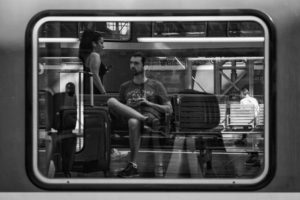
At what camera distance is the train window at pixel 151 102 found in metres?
4.14

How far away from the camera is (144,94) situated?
425cm

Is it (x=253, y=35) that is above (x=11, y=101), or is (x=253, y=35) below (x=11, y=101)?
above

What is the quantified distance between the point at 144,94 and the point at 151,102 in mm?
66

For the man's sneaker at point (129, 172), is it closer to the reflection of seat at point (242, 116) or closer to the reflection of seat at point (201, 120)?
the reflection of seat at point (201, 120)

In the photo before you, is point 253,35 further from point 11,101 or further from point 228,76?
point 11,101

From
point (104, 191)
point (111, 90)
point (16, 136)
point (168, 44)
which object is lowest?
point (104, 191)

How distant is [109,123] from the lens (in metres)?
4.24

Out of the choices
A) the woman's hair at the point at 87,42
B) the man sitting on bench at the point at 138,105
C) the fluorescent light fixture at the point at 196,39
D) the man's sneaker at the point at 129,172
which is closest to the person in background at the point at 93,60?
the woman's hair at the point at 87,42

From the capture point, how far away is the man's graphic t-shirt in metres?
4.22

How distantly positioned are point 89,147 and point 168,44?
2.61 feet

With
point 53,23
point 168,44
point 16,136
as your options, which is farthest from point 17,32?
point 168,44

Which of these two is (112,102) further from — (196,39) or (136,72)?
(196,39)

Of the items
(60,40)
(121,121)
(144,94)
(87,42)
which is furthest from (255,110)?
(60,40)

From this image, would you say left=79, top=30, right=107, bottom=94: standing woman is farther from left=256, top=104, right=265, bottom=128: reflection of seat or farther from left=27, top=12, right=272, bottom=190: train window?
left=256, top=104, right=265, bottom=128: reflection of seat
